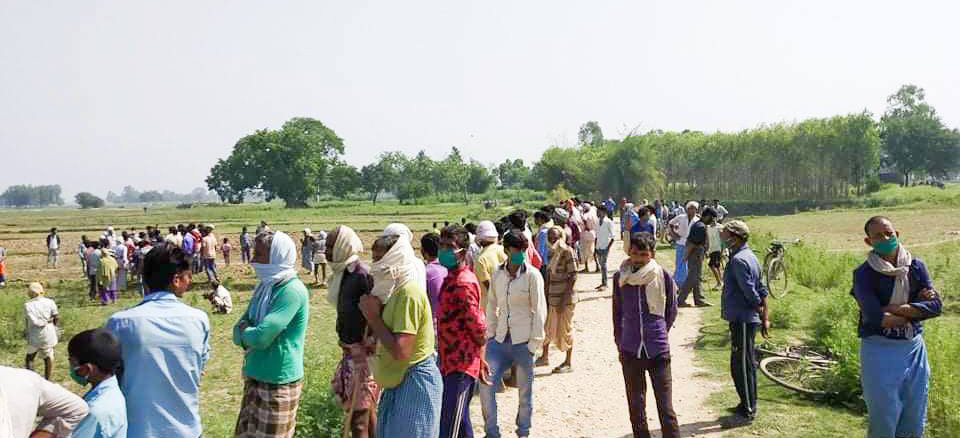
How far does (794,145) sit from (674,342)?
4014 cm

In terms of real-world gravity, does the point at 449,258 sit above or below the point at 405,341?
above

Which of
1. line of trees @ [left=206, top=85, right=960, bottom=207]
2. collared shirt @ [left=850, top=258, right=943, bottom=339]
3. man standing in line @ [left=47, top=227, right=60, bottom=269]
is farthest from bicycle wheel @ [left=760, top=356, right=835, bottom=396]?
line of trees @ [left=206, top=85, right=960, bottom=207]

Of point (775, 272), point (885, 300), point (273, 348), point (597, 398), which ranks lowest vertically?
point (597, 398)

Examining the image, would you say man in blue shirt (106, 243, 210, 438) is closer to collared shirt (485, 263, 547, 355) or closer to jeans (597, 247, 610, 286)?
collared shirt (485, 263, 547, 355)

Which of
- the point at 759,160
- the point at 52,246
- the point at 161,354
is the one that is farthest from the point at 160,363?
the point at 759,160

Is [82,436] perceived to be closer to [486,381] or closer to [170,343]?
[170,343]

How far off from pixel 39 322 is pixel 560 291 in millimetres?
6342

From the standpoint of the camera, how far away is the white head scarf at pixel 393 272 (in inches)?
139

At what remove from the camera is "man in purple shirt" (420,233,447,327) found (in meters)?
5.15

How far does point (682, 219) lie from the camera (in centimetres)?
1307

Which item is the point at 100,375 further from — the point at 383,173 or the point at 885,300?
the point at 383,173

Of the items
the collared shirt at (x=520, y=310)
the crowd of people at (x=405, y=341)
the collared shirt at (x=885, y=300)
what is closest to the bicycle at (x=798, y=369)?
the crowd of people at (x=405, y=341)

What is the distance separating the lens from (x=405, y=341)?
345cm

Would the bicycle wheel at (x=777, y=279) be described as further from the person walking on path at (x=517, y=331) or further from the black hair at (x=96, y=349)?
the black hair at (x=96, y=349)
